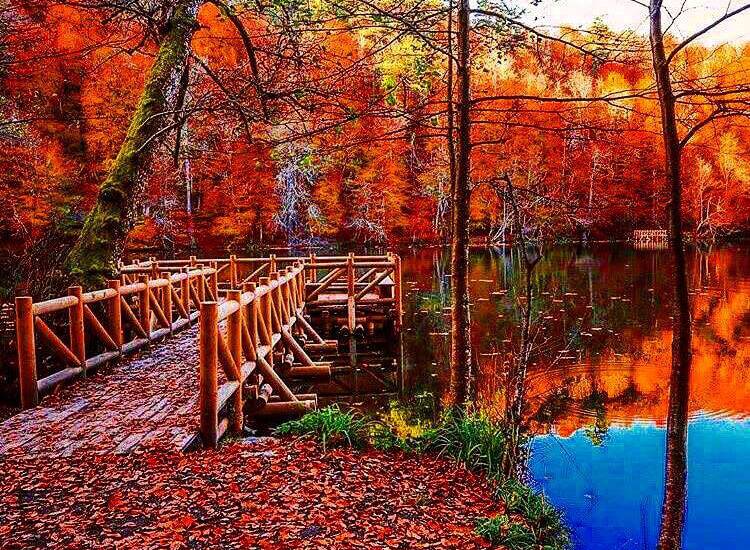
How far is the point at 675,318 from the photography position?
382 centimetres

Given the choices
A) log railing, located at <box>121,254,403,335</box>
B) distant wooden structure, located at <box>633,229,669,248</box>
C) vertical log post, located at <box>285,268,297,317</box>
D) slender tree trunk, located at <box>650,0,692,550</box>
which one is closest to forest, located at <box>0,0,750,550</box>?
slender tree trunk, located at <box>650,0,692,550</box>

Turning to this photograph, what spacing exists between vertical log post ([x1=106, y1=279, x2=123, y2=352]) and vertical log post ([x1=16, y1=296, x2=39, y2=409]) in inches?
89.0

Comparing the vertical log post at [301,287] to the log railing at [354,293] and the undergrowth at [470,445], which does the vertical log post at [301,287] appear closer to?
the log railing at [354,293]

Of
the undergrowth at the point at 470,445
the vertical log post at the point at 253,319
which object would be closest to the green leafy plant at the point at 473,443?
the undergrowth at the point at 470,445

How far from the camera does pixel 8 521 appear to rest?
4.21 m

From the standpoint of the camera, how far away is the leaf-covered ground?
4.12 m

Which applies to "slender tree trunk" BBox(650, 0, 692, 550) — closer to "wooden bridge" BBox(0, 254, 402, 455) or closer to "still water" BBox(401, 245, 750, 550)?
"still water" BBox(401, 245, 750, 550)

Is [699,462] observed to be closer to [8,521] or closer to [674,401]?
[674,401]

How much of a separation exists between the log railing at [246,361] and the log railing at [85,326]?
4.69 feet

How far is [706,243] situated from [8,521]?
1891 inches

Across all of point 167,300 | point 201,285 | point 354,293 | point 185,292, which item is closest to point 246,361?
point 167,300

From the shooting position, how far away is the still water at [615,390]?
7.85 meters

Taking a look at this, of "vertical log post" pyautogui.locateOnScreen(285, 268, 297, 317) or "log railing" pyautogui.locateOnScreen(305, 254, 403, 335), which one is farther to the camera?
"log railing" pyautogui.locateOnScreen(305, 254, 403, 335)

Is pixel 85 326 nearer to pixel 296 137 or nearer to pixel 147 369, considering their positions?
pixel 147 369
